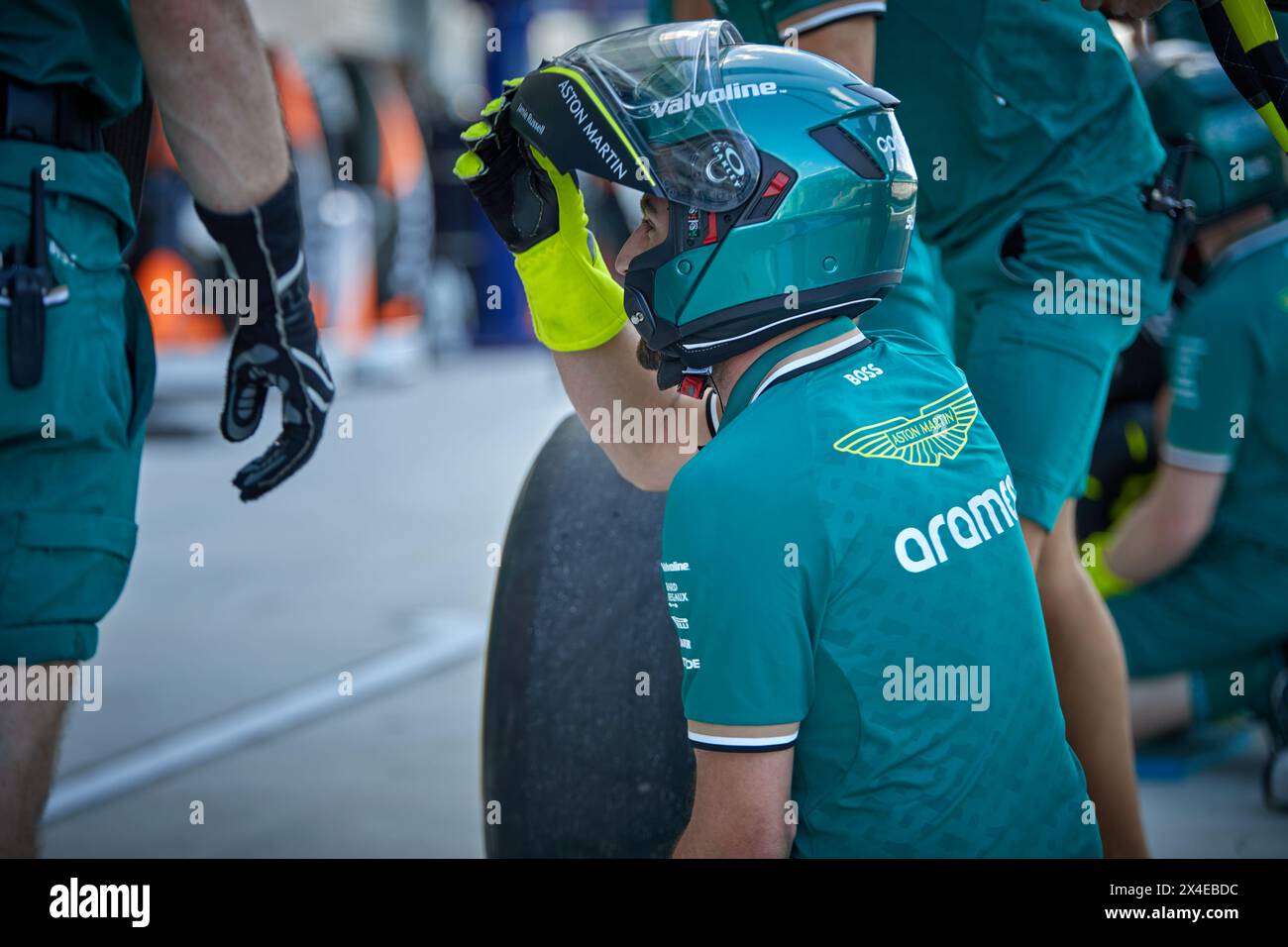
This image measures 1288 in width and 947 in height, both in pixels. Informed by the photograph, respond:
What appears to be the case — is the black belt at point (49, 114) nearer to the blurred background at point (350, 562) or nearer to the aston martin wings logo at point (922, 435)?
the aston martin wings logo at point (922, 435)

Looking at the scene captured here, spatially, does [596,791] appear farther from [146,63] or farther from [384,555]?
[384,555]

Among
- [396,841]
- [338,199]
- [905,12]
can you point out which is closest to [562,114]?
[905,12]

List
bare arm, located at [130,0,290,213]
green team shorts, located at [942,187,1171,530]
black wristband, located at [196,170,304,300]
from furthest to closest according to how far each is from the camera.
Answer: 1. green team shorts, located at [942,187,1171,530]
2. black wristband, located at [196,170,304,300]
3. bare arm, located at [130,0,290,213]

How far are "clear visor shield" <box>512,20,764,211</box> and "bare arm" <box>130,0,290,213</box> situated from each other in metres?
0.44

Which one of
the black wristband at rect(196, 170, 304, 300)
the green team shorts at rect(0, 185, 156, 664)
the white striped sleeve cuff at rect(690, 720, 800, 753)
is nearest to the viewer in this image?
the white striped sleeve cuff at rect(690, 720, 800, 753)

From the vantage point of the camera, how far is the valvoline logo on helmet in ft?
5.78

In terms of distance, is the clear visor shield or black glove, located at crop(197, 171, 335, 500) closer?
the clear visor shield

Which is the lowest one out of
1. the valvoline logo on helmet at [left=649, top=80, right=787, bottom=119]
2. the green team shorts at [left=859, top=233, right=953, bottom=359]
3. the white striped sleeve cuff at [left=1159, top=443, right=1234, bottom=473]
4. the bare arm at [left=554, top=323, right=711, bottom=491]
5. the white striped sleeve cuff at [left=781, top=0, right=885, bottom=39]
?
the white striped sleeve cuff at [left=1159, top=443, right=1234, bottom=473]

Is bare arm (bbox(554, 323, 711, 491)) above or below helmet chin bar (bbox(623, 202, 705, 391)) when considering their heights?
below

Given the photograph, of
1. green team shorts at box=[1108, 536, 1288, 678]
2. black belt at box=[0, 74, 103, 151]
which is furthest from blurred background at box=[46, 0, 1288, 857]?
black belt at box=[0, 74, 103, 151]

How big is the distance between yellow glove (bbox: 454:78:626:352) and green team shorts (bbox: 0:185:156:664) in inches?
19.9

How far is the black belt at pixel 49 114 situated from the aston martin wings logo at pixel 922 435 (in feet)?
3.64

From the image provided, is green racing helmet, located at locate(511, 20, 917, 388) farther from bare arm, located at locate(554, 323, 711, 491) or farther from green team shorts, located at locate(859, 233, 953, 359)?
green team shorts, located at locate(859, 233, 953, 359)

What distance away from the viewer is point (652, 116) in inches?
70.4
